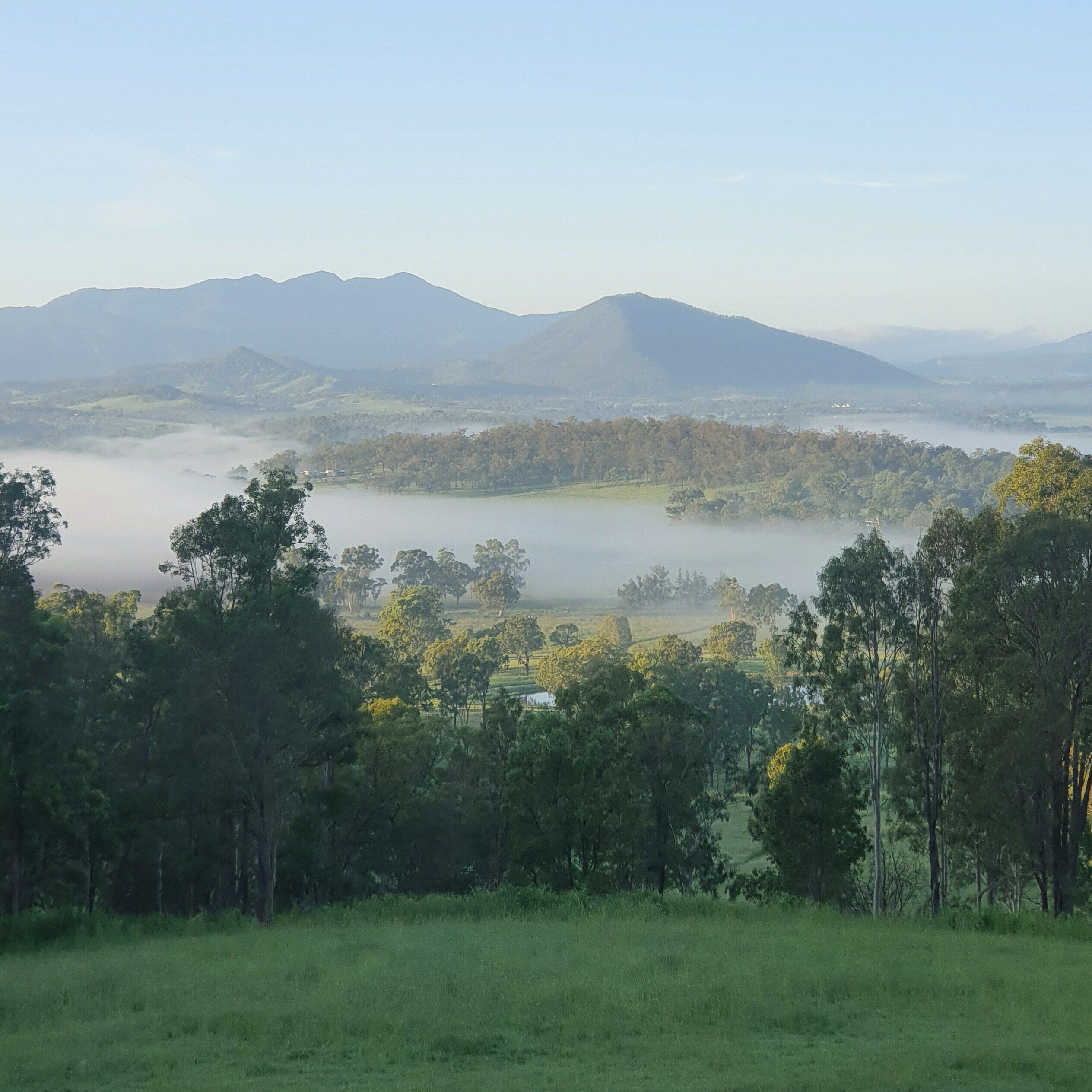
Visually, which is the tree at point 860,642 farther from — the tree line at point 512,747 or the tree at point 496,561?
the tree at point 496,561

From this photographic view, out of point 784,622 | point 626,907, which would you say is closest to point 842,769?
point 626,907

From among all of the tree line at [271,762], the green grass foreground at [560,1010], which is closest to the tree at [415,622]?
the tree line at [271,762]

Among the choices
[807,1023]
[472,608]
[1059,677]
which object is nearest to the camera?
[807,1023]

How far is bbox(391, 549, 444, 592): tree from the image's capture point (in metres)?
127

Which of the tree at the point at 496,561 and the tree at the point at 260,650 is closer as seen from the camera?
the tree at the point at 260,650

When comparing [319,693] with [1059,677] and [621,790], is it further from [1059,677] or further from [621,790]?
[1059,677]

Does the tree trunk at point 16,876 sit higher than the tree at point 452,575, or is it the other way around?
the tree trunk at point 16,876

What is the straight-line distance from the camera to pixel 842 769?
988 inches

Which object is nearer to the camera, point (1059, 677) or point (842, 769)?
point (1059, 677)

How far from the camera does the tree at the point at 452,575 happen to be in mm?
128875

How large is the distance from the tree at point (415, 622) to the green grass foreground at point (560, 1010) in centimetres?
6386

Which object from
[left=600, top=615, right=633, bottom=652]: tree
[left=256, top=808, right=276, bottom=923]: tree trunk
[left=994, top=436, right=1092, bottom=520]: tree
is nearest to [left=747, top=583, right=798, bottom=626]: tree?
[left=600, top=615, right=633, bottom=652]: tree

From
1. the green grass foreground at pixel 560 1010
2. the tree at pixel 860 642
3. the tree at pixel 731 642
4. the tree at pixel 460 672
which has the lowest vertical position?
the tree at pixel 731 642

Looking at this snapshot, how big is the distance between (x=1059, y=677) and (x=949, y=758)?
4.84 meters
